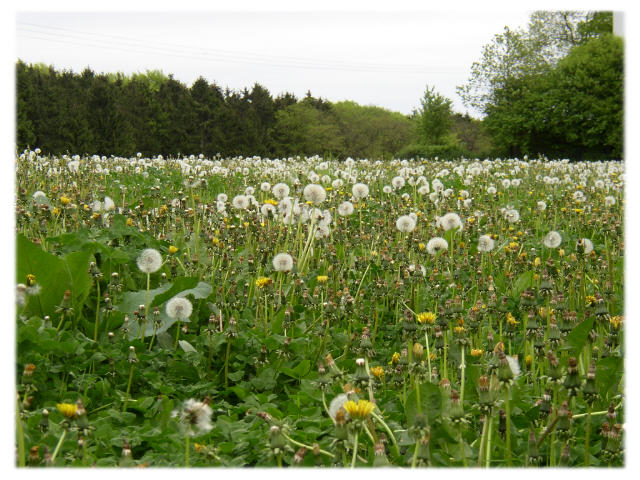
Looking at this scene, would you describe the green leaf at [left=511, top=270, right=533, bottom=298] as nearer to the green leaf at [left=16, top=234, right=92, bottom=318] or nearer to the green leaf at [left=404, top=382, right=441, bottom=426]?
the green leaf at [left=404, top=382, right=441, bottom=426]

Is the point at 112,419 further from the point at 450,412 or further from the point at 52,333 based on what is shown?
the point at 450,412

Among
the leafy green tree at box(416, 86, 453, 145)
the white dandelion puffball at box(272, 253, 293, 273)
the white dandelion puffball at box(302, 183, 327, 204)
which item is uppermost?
the leafy green tree at box(416, 86, 453, 145)

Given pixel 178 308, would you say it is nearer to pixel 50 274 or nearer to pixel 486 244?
pixel 50 274

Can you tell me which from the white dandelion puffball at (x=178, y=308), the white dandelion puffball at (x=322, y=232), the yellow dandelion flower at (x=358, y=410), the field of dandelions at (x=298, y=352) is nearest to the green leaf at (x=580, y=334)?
the field of dandelions at (x=298, y=352)

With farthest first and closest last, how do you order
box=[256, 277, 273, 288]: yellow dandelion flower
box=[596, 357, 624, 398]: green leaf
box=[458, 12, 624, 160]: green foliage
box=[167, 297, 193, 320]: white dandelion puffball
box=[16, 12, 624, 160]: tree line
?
box=[16, 12, 624, 160]: tree line, box=[458, 12, 624, 160]: green foliage, box=[256, 277, 273, 288]: yellow dandelion flower, box=[167, 297, 193, 320]: white dandelion puffball, box=[596, 357, 624, 398]: green leaf

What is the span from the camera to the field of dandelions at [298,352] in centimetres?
155

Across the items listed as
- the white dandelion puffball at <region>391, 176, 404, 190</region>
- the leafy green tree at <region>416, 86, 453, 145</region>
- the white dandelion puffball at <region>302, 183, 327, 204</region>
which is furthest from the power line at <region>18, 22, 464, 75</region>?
the leafy green tree at <region>416, 86, 453, 145</region>

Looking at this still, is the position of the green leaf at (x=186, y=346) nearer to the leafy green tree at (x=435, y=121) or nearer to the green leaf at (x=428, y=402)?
the green leaf at (x=428, y=402)

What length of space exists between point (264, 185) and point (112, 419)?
372cm

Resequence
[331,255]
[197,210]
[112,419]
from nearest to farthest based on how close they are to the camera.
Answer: [112,419] → [331,255] → [197,210]

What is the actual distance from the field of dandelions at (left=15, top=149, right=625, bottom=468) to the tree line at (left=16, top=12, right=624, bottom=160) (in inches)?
66.7

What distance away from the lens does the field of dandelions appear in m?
1.55

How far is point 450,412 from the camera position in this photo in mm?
1529

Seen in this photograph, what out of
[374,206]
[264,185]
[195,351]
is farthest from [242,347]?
[374,206]
